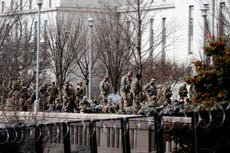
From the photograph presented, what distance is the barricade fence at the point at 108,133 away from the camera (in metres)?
12.0

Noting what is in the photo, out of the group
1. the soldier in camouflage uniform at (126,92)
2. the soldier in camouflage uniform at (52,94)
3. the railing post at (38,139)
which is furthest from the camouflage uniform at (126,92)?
the railing post at (38,139)

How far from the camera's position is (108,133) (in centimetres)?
1423

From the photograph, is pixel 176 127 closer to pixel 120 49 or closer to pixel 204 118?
pixel 204 118

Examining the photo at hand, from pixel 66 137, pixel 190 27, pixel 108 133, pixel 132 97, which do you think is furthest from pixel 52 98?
pixel 190 27

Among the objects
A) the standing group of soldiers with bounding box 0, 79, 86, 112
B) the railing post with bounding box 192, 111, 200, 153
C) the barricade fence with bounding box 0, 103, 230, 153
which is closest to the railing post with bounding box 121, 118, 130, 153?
the barricade fence with bounding box 0, 103, 230, 153

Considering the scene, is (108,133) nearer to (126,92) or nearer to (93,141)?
(93,141)

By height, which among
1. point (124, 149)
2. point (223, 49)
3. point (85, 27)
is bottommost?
point (124, 149)

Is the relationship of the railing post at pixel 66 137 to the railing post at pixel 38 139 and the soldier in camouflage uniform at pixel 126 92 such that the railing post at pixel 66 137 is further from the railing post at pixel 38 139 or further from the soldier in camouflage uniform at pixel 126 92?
the soldier in camouflage uniform at pixel 126 92

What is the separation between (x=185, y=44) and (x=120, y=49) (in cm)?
1429

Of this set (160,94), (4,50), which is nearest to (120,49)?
(4,50)

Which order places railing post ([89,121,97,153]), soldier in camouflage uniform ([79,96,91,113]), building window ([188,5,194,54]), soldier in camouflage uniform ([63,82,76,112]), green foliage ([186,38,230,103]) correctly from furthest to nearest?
building window ([188,5,194,54]), soldier in camouflage uniform ([63,82,76,112]), soldier in camouflage uniform ([79,96,91,113]), green foliage ([186,38,230,103]), railing post ([89,121,97,153])

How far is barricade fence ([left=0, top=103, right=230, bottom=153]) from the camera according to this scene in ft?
39.3

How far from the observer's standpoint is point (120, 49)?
55438 millimetres

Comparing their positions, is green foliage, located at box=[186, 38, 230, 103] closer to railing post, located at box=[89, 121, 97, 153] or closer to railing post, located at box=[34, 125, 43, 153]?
railing post, located at box=[89, 121, 97, 153]
